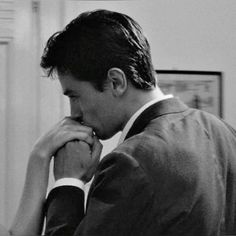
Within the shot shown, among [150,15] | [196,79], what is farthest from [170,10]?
[196,79]

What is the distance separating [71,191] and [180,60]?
1.14 metres

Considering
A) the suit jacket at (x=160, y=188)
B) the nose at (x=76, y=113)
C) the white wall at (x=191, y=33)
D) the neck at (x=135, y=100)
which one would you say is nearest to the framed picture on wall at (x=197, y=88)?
the white wall at (x=191, y=33)

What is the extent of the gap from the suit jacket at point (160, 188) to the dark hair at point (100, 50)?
17 centimetres

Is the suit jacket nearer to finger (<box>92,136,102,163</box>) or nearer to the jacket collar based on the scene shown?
the jacket collar

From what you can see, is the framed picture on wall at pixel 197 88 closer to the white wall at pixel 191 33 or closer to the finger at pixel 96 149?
the white wall at pixel 191 33

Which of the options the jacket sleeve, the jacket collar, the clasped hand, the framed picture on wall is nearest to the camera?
the jacket sleeve

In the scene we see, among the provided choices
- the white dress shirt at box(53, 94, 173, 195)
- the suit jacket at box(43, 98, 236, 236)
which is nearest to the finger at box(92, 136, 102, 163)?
the white dress shirt at box(53, 94, 173, 195)

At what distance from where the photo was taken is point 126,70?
116 cm

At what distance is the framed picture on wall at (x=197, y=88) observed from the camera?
2131mm

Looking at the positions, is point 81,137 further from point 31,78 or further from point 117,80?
point 31,78

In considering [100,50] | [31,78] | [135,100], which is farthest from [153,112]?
[31,78]

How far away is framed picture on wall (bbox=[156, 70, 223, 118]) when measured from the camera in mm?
2131

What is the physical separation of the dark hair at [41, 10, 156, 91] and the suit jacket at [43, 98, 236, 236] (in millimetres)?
173

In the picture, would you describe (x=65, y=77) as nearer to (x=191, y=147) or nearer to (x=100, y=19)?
(x=100, y=19)
